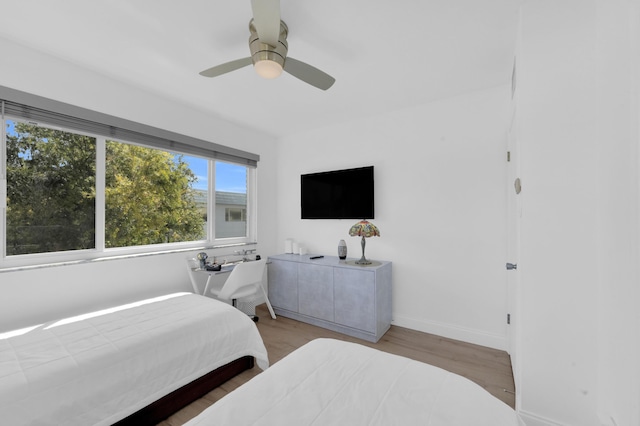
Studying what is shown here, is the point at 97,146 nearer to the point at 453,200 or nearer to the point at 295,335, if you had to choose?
the point at 295,335

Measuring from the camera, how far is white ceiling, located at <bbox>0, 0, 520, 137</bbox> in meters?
1.62

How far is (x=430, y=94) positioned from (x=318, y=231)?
81.1 inches

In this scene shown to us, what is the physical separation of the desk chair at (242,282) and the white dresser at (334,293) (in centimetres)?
41

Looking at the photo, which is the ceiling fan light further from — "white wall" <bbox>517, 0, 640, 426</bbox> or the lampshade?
the lampshade

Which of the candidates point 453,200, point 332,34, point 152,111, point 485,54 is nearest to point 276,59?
point 332,34

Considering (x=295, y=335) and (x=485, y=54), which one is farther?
(x=295, y=335)

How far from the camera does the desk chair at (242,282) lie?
2.77m

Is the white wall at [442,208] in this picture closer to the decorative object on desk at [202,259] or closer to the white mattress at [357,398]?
the decorative object on desk at [202,259]

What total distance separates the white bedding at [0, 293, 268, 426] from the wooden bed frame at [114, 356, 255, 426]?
0.33 feet

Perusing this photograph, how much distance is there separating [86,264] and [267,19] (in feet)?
7.73

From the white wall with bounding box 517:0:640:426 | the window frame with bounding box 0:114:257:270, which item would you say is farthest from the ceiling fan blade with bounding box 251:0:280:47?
the window frame with bounding box 0:114:257:270

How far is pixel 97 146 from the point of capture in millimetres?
2459

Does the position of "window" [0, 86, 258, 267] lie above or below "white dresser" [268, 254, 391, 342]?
above

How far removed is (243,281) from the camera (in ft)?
9.35
